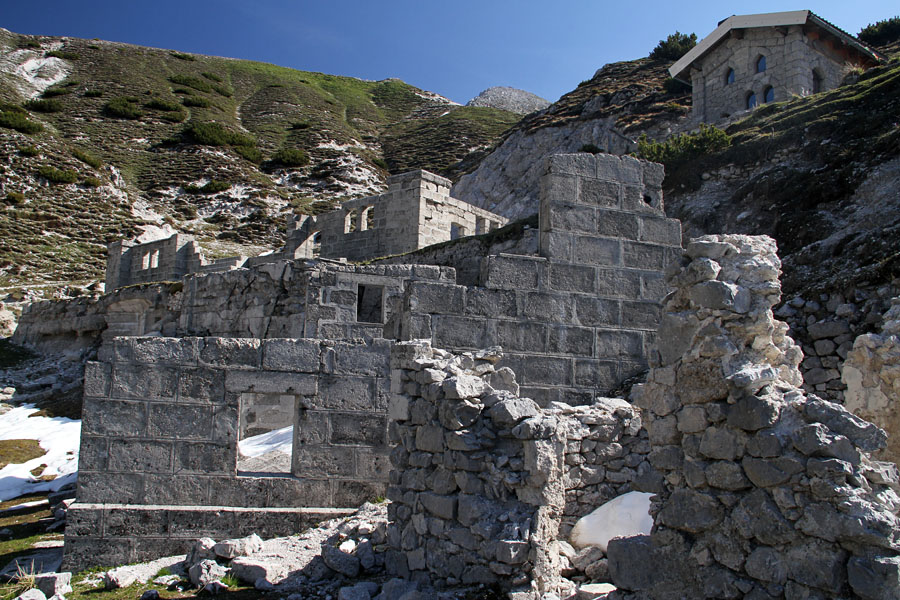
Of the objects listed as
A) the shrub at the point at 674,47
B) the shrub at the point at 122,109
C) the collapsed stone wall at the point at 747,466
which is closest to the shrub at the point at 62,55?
the shrub at the point at 122,109

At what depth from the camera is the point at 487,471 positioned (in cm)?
496

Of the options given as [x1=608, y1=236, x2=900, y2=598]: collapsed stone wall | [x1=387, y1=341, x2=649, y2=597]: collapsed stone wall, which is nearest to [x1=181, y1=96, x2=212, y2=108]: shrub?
[x1=387, y1=341, x2=649, y2=597]: collapsed stone wall

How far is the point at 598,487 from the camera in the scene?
20.1 ft

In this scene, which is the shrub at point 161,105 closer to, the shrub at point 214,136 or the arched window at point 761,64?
the shrub at point 214,136

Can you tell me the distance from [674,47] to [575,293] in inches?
1606

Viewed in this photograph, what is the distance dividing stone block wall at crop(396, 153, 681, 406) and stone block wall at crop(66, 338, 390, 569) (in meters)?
0.94

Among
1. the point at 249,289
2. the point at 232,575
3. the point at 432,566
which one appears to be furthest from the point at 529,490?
the point at 249,289

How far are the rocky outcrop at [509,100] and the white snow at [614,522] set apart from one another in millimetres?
76117

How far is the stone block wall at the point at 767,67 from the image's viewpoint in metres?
26.8

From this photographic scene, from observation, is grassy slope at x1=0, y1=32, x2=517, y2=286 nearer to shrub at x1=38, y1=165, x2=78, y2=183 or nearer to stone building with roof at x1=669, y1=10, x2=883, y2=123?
shrub at x1=38, y1=165, x2=78, y2=183

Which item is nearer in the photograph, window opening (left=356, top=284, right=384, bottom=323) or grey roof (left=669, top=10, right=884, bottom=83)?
window opening (left=356, top=284, right=384, bottom=323)

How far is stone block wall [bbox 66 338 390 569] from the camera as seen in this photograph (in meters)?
6.64

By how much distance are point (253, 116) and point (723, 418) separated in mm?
60064

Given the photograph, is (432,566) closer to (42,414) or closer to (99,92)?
(42,414)
